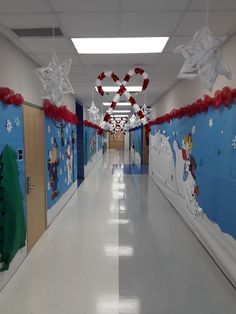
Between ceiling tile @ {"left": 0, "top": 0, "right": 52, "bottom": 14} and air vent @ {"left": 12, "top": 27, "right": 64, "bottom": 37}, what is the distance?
359 mm

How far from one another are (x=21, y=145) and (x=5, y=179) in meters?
0.65

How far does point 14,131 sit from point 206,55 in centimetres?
224

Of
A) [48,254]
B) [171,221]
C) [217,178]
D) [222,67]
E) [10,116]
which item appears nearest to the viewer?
[222,67]

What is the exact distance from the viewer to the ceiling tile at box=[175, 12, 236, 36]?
7.39ft

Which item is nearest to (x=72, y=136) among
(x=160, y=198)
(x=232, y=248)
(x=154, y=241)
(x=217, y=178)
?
(x=160, y=198)

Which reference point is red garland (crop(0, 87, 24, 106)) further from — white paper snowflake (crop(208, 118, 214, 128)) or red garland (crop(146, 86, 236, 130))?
white paper snowflake (crop(208, 118, 214, 128))

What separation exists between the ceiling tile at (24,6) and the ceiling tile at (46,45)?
0.62 meters

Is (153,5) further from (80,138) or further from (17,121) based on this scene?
(80,138)

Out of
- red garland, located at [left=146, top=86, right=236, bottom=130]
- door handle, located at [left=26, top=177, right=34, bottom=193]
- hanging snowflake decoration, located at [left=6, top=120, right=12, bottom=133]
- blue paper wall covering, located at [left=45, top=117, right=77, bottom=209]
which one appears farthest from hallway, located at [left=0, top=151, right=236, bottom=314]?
red garland, located at [left=146, top=86, right=236, bottom=130]

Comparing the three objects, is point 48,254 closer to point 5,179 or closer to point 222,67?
point 5,179

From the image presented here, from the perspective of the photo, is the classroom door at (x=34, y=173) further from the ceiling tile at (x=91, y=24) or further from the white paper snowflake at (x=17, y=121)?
the ceiling tile at (x=91, y=24)

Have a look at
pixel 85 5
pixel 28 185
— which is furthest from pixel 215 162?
pixel 28 185

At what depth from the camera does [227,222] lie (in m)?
2.74

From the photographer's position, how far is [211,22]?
7.89 ft
